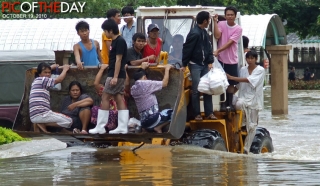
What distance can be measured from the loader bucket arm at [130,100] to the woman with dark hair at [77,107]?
0.71 ft

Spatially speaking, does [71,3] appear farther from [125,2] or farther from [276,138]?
[276,138]

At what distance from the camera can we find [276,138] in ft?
61.8

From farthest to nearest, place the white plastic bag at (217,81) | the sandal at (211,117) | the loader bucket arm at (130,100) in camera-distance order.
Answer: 1. the sandal at (211,117)
2. the white plastic bag at (217,81)
3. the loader bucket arm at (130,100)

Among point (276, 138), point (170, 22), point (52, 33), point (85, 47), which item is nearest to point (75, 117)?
point (85, 47)

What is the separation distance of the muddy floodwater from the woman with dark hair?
0.50 meters

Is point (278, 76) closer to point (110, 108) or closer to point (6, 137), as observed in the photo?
point (6, 137)

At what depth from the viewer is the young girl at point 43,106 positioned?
1182 centimetres

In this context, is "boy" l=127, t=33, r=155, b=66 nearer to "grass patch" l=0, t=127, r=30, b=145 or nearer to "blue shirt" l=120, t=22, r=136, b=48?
"blue shirt" l=120, t=22, r=136, b=48

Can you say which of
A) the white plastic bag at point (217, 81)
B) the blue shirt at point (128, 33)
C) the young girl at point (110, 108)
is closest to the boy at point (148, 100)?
the young girl at point (110, 108)

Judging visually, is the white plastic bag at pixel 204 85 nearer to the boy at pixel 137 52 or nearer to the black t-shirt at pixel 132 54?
the boy at pixel 137 52

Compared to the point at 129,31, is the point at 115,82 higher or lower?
lower

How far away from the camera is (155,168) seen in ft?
35.8

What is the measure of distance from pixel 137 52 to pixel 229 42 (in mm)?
1522

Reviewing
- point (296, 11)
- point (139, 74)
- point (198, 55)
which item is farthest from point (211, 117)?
point (296, 11)
